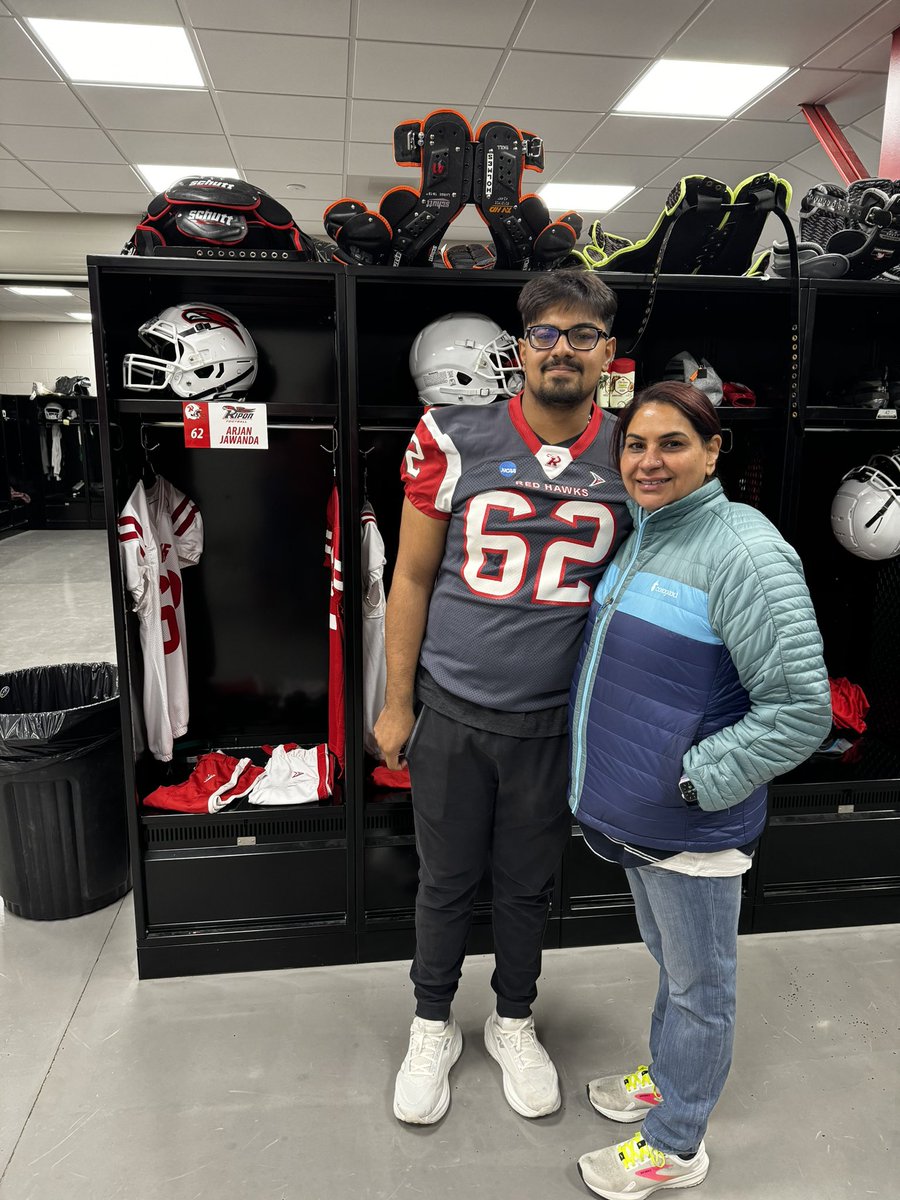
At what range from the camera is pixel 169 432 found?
2.36 metres

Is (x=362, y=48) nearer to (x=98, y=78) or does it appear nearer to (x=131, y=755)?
(x=98, y=78)

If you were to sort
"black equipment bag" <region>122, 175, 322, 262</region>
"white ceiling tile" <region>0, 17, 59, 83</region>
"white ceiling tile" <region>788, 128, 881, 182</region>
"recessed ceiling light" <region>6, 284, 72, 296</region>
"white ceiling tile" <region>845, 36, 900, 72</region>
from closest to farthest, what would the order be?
"black equipment bag" <region>122, 175, 322, 262</region>, "white ceiling tile" <region>0, 17, 59, 83</region>, "white ceiling tile" <region>845, 36, 900, 72</region>, "white ceiling tile" <region>788, 128, 881, 182</region>, "recessed ceiling light" <region>6, 284, 72, 296</region>

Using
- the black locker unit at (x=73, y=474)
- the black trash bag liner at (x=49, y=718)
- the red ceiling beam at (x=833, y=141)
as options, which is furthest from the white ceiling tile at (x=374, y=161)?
the black locker unit at (x=73, y=474)

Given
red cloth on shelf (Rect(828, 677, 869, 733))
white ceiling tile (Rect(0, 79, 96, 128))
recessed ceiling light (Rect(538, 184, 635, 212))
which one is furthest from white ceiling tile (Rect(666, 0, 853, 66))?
white ceiling tile (Rect(0, 79, 96, 128))

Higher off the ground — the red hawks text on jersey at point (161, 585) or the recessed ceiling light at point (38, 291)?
the recessed ceiling light at point (38, 291)

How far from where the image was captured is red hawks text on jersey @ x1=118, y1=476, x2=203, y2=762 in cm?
197

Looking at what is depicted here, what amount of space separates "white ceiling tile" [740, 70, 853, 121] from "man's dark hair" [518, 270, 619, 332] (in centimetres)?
411

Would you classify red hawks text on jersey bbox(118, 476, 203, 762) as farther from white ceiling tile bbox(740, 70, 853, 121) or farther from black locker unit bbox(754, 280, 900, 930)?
white ceiling tile bbox(740, 70, 853, 121)

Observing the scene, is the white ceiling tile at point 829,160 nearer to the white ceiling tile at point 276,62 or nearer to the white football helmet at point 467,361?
the white ceiling tile at point 276,62

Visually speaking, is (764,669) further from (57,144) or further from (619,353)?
(57,144)

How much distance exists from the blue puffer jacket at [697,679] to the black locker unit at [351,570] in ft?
2.83

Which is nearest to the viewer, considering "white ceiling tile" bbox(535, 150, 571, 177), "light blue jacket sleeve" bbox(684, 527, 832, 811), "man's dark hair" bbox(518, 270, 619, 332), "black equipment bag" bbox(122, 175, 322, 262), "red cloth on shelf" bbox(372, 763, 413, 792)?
"light blue jacket sleeve" bbox(684, 527, 832, 811)

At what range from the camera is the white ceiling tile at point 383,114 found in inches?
186

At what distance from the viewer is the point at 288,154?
18.2 feet
